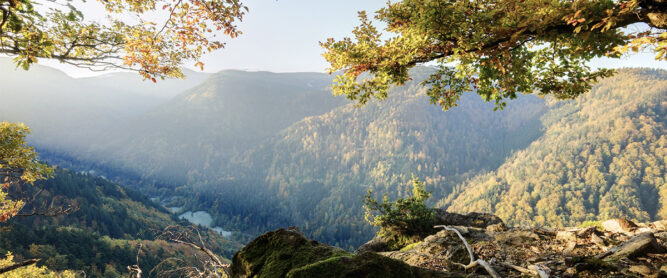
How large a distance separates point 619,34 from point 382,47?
4.87 meters

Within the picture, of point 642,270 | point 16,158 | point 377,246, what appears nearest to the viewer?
point 642,270

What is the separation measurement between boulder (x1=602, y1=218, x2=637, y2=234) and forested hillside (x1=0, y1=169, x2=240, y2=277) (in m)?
40.6

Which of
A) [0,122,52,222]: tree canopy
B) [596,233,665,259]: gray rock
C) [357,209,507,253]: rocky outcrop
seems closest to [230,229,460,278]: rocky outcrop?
[596,233,665,259]: gray rock

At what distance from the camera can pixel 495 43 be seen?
644cm

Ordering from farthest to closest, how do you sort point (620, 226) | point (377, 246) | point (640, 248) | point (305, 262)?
point (377, 246), point (620, 226), point (640, 248), point (305, 262)

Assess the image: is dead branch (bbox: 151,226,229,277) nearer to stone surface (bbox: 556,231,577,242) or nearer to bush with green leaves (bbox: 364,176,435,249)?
stone surface (bbox: 556,231,577,242)

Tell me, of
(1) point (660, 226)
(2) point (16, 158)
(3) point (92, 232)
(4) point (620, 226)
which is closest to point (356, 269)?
(4) point (620, 226)

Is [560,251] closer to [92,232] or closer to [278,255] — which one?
[278,255]

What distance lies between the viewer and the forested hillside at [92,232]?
8731 centimetres

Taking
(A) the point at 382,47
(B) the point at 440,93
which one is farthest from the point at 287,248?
(B) the point at 440,93

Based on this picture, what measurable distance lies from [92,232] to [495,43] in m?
172

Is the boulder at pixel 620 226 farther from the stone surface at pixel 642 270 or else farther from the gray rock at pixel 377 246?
the gray rock at pixel 377 246

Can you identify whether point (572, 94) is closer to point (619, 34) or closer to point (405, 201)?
A: point (619, 34)

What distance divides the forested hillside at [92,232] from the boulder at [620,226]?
40552mm
